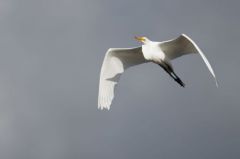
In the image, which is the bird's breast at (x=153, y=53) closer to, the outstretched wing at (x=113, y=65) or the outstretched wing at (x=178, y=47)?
the outstretched wing at (x=178, y=47)

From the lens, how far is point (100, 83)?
40906mm

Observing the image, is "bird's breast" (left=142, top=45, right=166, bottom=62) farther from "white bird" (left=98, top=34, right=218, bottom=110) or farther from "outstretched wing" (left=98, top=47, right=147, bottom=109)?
"outstretched wing" (left=98, top=47, right=147, bottom=109)

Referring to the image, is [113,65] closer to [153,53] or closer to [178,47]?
[153,53]

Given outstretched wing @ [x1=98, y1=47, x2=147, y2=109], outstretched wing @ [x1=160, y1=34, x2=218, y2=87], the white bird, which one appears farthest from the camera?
outstretched wing @ [x1=98, y1=47, x2=147, y2=109]

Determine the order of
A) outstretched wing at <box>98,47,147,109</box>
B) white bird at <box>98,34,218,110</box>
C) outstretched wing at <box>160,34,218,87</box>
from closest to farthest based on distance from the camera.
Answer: outstretched wing at <box>160,34,218,87</box>, white bird at <box>98,34,218,110</box>, outstretched wing at <box>98,47,147,109</box>

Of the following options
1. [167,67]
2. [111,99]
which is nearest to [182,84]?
[167,67]

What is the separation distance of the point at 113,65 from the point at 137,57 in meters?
1.45

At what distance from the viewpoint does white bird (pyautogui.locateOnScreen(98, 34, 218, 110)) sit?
38969 millimetres

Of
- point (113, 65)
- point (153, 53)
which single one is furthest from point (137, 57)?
point (153, 53)

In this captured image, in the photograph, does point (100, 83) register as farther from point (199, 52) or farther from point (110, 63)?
point (199, 52)

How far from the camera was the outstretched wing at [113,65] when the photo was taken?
40.8 meters

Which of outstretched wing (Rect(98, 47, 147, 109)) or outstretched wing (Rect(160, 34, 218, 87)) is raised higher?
outstretched wing (Rect(160, 34, 218, 87))

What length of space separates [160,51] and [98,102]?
4.38m

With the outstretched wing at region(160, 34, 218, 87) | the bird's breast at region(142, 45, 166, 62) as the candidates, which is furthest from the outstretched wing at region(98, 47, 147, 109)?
the outstretched wing at region(160, 34, 218, 87)
